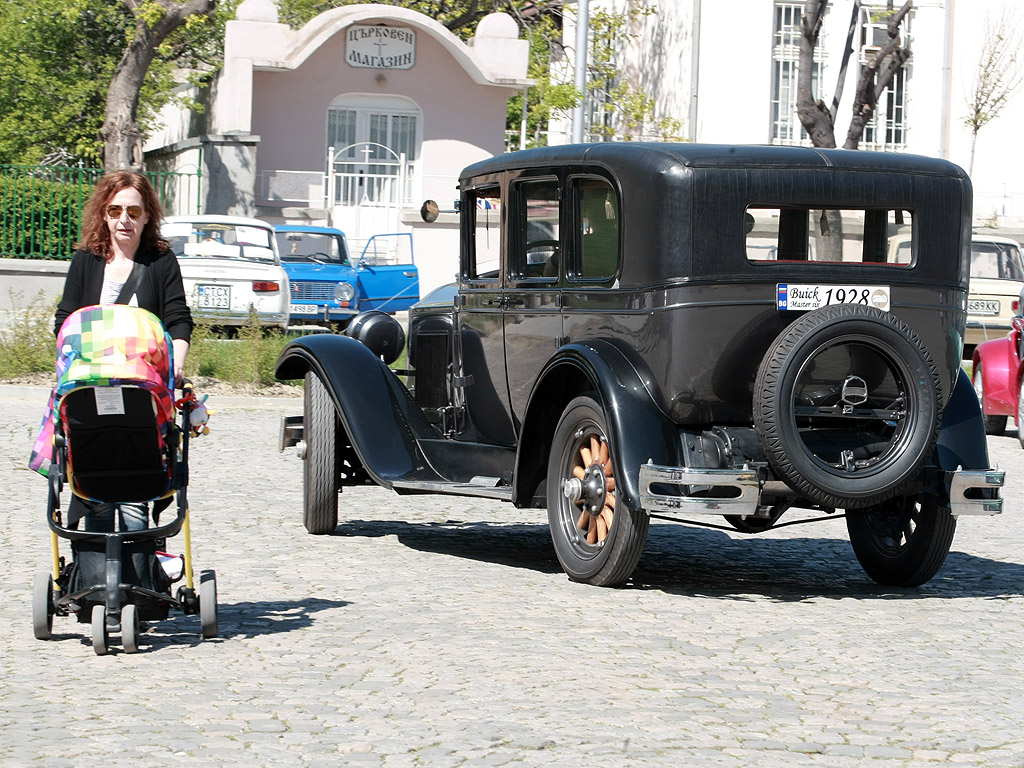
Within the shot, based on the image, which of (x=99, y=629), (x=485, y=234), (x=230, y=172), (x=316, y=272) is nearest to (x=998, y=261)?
(x=316, y=272)

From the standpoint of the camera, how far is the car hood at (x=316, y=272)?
23.9 metres

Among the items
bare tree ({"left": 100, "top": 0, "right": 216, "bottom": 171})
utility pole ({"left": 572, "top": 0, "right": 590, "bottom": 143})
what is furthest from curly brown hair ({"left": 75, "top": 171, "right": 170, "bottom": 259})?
bare tree ({"left": 100, "top": 0, "right": 216, "bottom": 171})

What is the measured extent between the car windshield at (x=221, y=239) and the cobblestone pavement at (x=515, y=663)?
43.0ft

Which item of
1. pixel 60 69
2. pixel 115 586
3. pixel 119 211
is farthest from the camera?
pixel 60 69

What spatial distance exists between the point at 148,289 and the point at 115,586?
1220mm

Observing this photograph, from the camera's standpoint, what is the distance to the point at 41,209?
2550 cm

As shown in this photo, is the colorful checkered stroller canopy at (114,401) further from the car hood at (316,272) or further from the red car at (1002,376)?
the car hood at (316,272)

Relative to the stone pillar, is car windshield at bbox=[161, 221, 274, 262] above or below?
below

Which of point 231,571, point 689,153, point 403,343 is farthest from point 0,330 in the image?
point 689,153

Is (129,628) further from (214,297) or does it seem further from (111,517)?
(214,297)

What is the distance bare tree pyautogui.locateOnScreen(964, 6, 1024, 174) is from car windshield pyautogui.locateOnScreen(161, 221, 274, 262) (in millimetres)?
20653

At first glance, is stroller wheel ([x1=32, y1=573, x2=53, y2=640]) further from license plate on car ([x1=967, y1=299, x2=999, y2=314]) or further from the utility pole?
the utility pole

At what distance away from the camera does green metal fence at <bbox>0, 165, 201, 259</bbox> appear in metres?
25.2

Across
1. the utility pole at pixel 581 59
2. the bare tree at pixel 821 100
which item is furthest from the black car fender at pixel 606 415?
the bare tree at pixel 821 100
